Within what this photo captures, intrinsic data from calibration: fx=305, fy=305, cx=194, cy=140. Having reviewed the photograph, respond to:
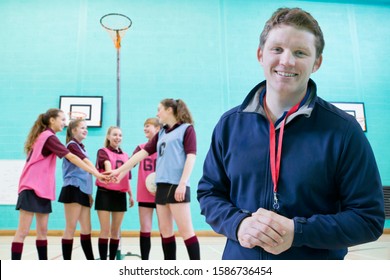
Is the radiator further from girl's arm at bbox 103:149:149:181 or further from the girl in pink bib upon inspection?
the girl in pink bib

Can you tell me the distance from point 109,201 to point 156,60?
1.82 metres

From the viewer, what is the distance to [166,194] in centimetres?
137

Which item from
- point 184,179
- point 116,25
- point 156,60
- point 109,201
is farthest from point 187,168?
point 156,60

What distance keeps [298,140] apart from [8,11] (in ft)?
8.18

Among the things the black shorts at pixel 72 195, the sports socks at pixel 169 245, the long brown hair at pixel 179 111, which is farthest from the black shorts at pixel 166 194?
the black shorts at pixel 72 195

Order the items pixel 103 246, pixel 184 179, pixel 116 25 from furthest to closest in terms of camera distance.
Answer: pixel 116 25
pixel 103 246
pixel 184 179

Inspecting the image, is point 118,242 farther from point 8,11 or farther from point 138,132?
point 8,11

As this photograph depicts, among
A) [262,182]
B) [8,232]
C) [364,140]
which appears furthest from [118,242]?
[364,140]

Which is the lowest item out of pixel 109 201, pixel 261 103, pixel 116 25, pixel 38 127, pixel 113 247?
pixel 113 247

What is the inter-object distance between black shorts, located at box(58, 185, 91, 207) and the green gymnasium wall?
121 centimetres

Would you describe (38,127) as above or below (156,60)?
below

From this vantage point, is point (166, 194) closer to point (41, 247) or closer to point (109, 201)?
point (109, 201)

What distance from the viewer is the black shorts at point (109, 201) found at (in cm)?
167

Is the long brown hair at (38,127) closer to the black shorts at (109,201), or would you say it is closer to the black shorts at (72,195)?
the black shorts at (72,195)
